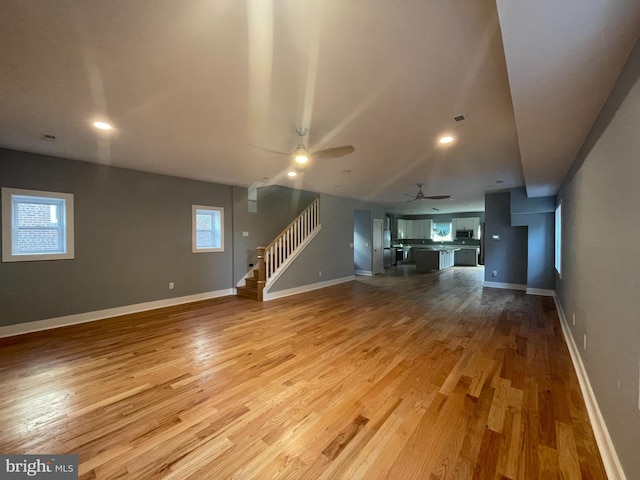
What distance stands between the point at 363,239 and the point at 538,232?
189 inches

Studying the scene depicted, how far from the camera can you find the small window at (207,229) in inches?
222

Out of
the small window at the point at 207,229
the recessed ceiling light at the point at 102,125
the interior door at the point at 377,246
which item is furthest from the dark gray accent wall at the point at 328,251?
the recessed ceiling light at the point at 102,125

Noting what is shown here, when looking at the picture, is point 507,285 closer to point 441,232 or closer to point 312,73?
point 441,232

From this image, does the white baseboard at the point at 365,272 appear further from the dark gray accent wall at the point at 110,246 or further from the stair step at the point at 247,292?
the dark gray accent wall at the point at 110,246

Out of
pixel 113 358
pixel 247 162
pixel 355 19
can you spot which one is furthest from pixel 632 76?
pixel 113 358

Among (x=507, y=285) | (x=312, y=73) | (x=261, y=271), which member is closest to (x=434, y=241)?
(x=507, y=285)

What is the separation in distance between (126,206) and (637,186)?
20.2ft

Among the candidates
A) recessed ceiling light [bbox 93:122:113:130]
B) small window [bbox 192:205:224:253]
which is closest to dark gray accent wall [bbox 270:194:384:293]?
small window [bbox 192:205:224:253]

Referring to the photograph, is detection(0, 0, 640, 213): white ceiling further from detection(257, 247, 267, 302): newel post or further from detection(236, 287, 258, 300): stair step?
detection(236, 287, 258, 300): stair step

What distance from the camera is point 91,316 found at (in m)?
4.37

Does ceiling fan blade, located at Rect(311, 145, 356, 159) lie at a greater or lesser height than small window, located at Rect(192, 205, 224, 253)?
greater

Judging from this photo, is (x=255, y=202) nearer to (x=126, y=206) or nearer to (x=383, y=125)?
(x=126, y=206)

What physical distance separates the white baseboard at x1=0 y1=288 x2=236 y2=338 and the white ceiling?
8.38ft

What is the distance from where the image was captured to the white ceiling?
1382 millimetres
